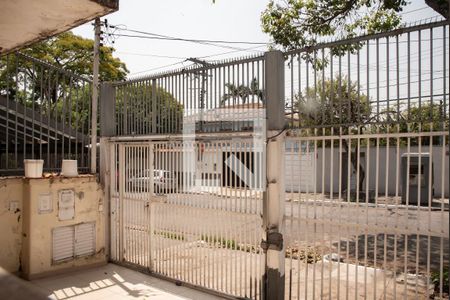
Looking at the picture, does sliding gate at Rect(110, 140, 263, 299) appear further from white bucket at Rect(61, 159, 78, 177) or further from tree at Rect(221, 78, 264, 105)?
white bucket at Rect(61, 159, 78, 177)

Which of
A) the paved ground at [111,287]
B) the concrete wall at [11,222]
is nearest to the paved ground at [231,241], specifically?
the paved ground at [111,287]

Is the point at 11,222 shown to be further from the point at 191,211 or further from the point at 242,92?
the point at 242,92

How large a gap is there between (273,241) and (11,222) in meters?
4.25

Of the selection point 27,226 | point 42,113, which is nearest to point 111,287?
point 27,226

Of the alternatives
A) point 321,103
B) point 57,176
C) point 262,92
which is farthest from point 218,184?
point 57,176

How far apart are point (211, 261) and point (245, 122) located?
2100 millimetres

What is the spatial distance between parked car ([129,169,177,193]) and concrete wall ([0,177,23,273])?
1826 mm

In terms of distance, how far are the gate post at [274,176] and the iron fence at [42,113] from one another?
12.9 ft

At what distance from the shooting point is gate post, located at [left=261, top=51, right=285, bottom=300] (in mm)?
4668

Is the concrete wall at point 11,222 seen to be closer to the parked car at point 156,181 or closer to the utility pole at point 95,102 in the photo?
the utility pole at point 95,102

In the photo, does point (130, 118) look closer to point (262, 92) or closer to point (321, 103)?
point (262, 92)

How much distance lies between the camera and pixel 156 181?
6230 mm

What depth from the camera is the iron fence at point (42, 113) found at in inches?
248

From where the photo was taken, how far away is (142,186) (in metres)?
6.49
